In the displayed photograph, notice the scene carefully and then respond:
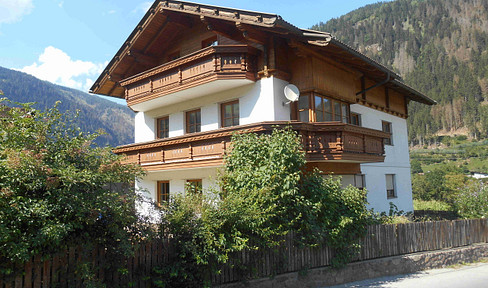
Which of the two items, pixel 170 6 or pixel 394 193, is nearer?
pixel 170 6

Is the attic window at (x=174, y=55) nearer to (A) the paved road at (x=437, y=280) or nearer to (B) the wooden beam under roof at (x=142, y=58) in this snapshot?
(B) the wooden beam under roof at (x=142, y=58)

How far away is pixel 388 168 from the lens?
17.8m

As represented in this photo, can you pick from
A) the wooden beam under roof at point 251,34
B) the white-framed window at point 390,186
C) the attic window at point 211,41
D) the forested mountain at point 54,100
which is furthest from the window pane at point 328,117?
the forested mountain at point 54,100

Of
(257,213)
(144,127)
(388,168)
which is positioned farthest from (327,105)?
(144,127)

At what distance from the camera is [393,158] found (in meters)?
18.4

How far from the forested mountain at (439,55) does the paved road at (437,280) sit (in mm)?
117569

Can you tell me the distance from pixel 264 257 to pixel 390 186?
11917mm

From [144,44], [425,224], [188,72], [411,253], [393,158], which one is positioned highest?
[144,44]

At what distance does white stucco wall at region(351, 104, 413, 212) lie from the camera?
16188 mm

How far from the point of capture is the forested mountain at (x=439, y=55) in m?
120

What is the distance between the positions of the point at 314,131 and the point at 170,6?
8.34 metres

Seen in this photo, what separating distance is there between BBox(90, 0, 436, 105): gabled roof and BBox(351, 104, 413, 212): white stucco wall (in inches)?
65.5

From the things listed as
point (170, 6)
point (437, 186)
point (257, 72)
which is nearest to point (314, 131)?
point (257, 72)

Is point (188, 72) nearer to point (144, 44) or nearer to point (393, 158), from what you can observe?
point (144, 44)
